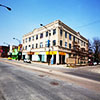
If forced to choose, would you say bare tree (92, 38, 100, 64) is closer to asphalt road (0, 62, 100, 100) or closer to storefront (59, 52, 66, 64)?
storefront (59, 52, 66, 64)

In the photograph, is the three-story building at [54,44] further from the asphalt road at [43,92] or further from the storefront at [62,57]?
the asphalt road at [43,92]

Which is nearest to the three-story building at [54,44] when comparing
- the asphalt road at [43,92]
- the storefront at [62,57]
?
the storefront at [62,57]

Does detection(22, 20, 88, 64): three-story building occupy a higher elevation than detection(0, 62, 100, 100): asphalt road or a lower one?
higher

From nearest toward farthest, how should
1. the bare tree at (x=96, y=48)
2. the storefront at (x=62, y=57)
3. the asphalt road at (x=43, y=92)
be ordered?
1. the asphalt road at (x=43, y=92)
2. the storefront at (x=62, y=57)
3. the bare tree at (x=96, y=48)

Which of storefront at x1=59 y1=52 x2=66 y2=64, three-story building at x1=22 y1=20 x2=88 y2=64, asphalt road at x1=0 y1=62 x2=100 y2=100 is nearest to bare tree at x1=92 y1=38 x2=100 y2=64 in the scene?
three-story building at x1=22 y1=20 x2=88 y2=64

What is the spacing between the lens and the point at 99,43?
164ft

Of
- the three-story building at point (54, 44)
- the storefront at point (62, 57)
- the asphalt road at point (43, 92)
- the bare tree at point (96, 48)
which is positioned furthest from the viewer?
the bare tree at point (96, 48)

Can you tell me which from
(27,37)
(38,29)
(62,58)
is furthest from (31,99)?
(27,37)

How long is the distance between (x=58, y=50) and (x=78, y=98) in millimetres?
23187

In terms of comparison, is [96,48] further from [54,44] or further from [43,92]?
[43,92]

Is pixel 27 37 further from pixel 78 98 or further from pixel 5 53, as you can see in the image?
pixel 5 53

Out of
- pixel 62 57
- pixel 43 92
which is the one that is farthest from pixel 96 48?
pixel 43 92

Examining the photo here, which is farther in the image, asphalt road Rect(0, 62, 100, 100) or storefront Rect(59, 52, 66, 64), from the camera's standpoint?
storefront Rect(59, 52, 66, 64)

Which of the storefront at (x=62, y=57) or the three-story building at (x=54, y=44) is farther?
the storefront at (x=62, y=57)
